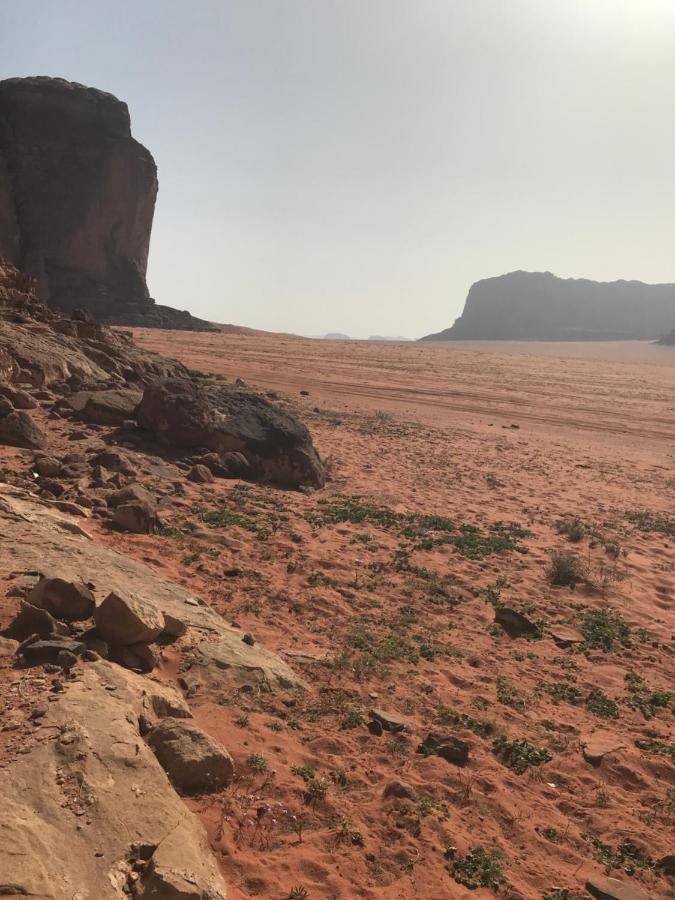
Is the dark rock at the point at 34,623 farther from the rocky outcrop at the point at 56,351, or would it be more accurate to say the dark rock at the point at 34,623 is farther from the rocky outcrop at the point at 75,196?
the rocky outcrop at the point at 75,196

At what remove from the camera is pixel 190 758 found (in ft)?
12.3

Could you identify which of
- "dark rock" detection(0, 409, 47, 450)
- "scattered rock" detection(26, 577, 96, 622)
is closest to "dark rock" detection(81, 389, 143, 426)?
"dark rock" detection(0, 409, 47, 450)

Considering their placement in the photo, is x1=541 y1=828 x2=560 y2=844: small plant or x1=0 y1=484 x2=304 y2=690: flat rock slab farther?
x1=0 y1=484 x2=304 y2=690: flat rock slab

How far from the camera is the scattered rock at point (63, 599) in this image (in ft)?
15.2

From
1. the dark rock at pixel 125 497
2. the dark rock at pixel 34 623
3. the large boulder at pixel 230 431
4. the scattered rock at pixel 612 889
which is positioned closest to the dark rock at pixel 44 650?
the dark rock at pixel 34 623

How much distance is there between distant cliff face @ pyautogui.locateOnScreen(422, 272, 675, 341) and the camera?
14075cm

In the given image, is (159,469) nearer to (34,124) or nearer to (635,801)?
(635,801)

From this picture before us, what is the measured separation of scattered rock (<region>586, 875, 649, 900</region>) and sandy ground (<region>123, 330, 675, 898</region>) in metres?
0.11

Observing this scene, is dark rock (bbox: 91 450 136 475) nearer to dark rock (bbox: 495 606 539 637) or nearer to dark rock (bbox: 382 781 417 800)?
dark rock (bbox: 495 606 539 637)

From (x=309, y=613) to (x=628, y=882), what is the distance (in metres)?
3.75

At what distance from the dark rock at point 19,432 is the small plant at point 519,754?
7.53m

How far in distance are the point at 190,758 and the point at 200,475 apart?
23.1 ft

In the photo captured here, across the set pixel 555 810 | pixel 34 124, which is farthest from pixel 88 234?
pixel 555 810

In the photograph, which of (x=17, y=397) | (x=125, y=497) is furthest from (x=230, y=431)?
(x=125, y=497)
